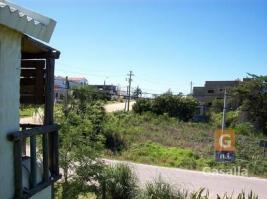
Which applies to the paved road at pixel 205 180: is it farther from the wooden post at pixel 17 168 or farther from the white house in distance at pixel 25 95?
the wooden post at pixel 17 168

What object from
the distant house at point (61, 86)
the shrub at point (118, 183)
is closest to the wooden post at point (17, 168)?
the shrub at point (118, 183)

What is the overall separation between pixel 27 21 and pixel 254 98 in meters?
41.9

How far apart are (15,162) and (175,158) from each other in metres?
19.4

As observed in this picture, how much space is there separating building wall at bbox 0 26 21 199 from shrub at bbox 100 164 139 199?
23.1 feet

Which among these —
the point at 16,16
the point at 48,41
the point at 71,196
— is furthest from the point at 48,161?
the point at 71,196

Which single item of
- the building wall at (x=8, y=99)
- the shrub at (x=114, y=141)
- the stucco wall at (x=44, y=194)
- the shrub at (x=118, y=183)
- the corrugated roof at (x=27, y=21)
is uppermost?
the corrugated roof at (x=27, y=21)

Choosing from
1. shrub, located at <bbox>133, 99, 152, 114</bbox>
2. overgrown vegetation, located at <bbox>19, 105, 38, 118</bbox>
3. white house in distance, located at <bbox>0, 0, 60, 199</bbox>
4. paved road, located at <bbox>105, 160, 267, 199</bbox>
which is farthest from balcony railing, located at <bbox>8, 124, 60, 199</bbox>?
shrub, located at <bbox>133, 99, 152, 114</bbox>

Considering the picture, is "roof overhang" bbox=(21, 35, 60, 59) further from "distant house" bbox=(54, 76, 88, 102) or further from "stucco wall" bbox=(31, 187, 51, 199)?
"distant house" bbox=(54, 76, 88, 102)

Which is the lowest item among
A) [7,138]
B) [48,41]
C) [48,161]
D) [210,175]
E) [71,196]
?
[210,175]

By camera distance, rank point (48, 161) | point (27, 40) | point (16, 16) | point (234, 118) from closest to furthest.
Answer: point (16, 16)
point (27, 40)
point (48, 161)
point (234, 118)

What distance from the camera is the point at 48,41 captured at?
5066 millimetres

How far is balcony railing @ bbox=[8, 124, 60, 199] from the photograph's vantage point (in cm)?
474

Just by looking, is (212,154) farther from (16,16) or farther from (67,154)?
(16,16)

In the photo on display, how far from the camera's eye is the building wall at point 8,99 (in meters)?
4.51
